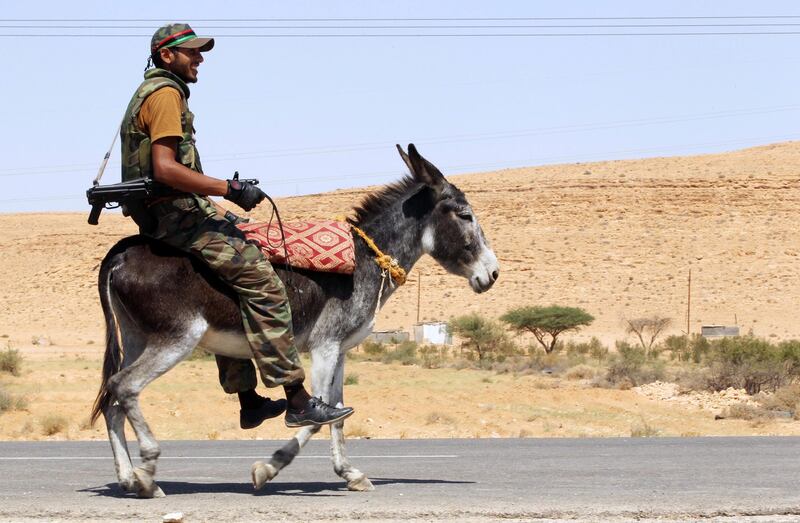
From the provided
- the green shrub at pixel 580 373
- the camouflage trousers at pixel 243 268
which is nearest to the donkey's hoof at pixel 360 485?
the camouflage trousers at pixel 243 268

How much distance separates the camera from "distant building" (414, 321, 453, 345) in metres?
54.6

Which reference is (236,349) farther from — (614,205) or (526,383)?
(614,205)

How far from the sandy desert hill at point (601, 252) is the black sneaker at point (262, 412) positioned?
51.1 metres

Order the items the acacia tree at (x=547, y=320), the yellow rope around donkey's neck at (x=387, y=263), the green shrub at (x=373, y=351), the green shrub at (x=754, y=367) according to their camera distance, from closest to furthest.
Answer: the yellow rope around donkey's neck at (x=387, y=263), the green shrub at (x=754, y=367), the green shrub at (x=373, y=351), the acacia tree at (x=547, y=320)

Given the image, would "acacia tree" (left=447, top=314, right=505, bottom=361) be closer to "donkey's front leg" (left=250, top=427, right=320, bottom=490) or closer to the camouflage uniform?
"donkey's front leg" (left=250, top=427, right=320, bottom=490)

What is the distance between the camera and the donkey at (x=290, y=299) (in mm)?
8195

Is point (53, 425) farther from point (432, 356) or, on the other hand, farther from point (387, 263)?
point (432, 356)

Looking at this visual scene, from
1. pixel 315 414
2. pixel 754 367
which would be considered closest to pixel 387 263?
pixel 315 414

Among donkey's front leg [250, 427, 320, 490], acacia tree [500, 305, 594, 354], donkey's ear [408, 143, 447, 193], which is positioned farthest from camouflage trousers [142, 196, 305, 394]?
acacia tree [500, 305, 594, 354]

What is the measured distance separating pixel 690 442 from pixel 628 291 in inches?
2315

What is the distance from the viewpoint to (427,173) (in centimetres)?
966

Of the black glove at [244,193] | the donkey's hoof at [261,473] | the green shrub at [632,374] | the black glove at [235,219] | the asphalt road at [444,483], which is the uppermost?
the black glove at [244,193]

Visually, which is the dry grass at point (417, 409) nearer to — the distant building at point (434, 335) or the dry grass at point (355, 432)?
the dry grass at point (355, 432)

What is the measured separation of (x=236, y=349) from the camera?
863 cm
